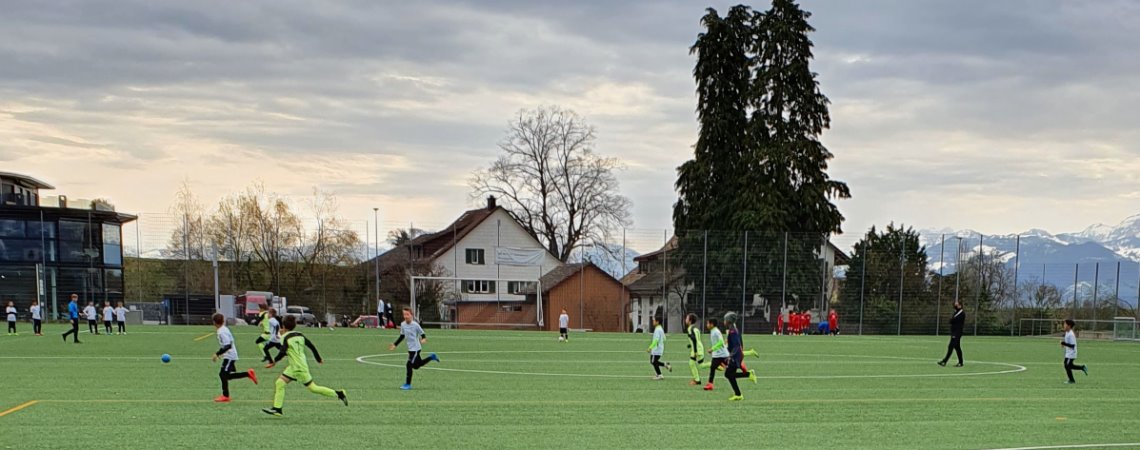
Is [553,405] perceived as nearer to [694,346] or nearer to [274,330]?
[694,346]

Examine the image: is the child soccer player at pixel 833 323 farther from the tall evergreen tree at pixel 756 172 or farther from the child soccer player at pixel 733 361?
the child soccer player at pixel 733 361

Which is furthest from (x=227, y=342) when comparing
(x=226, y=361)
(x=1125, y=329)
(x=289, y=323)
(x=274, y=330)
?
(x=1125, y=329)

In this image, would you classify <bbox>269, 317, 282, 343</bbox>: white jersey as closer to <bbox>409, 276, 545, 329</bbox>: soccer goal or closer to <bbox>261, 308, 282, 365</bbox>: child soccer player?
<bbox>261, 308, 282, 365</bbox>: child soccer player

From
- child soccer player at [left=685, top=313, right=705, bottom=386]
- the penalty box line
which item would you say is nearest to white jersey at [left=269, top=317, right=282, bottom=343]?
the penalty box line

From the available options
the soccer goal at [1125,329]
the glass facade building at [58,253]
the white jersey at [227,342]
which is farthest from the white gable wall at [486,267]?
the white jersey at [227,342]

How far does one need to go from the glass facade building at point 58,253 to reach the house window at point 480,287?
→ 20.3 m

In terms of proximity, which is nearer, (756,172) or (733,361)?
(733,361)

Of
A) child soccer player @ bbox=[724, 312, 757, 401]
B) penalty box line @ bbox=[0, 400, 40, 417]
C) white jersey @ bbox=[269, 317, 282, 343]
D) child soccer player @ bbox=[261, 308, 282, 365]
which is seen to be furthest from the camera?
white jersey @ bbox=[269, 317, 282, 343]

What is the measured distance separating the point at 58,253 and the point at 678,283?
35757 mm

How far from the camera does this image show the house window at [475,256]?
58406 millimetres

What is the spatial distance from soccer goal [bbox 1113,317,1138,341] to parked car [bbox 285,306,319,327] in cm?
4288

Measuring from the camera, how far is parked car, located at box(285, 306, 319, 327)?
52.0 meters

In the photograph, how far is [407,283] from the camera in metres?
56.8

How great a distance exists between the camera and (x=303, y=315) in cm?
5241
